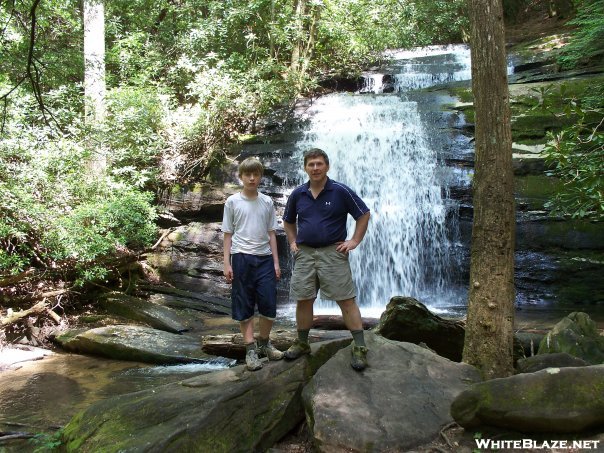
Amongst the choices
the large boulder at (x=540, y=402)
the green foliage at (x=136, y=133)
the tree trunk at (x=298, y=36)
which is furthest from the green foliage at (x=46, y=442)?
the tree trunk at (x=298, y=36)

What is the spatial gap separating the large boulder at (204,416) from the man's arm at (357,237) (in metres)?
0.94

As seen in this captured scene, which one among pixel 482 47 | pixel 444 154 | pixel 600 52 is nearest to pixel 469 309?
pixel 482 47

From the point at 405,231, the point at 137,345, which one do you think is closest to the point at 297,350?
the point at 137,345

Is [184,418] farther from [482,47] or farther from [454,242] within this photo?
[454,242]

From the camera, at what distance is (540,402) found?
2730 mm

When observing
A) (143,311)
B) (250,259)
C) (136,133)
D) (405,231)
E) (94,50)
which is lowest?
(143,311)

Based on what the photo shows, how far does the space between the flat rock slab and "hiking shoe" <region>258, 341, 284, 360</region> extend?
87.5 inches

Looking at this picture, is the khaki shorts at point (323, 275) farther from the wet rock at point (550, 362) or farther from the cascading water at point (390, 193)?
the cascading water at point (390, 193)

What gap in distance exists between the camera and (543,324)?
7.26 m

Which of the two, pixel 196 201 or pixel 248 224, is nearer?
pixel 248 224

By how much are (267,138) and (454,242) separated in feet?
18.3

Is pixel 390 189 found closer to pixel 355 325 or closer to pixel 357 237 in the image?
pixel 357 237

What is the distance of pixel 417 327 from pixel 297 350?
6.12 ft

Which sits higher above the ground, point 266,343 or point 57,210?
point 57,210
